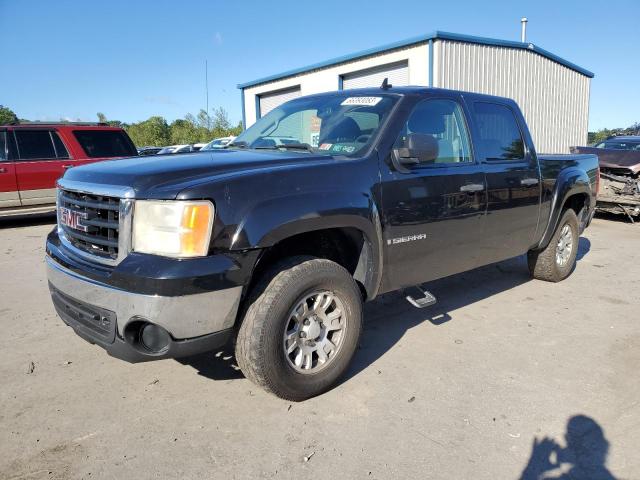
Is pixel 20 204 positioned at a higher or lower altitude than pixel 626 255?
higher

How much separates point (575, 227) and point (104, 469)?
5.45 metres

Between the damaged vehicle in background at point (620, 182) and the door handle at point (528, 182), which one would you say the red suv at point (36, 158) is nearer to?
the door handle at point (528, 182)

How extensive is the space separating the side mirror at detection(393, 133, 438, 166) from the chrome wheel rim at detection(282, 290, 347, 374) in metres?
1.06

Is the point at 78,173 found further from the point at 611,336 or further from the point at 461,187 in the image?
the point at 611,336

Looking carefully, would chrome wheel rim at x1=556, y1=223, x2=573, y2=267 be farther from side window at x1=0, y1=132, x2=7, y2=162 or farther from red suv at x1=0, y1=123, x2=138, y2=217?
side window at x1=0, y1=132, x2=7, y2=162

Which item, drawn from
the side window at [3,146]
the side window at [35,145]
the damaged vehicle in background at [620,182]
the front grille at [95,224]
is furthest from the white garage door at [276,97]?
the front grille at [95,224]

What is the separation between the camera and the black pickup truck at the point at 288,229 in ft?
8.34

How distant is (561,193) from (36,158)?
921cm

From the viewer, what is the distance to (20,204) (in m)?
9.55

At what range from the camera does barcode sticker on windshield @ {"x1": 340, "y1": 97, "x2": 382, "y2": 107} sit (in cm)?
371

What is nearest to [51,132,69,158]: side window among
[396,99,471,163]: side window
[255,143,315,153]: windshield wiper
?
[255,143,315,153]: windshield wiper

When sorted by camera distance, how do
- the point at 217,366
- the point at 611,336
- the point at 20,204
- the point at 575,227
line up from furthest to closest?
the point at 20,204, the point at 575,227, the point at 611,336, the point at 217,366

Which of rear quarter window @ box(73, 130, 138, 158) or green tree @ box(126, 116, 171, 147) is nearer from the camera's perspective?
rear quarter window @ box(73, 130, 138, 158)

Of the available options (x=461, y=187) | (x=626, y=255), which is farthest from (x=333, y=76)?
(x=461, y=187)
